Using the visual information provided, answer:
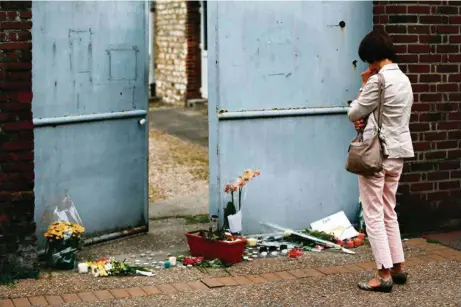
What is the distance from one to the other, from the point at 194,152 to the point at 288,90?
18.3 ft

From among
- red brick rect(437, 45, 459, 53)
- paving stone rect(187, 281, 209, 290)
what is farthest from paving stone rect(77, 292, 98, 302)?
red brick rect(437, 45, 459, 53)

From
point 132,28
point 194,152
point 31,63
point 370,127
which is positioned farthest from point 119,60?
point 194,152

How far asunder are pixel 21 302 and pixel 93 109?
2.00m

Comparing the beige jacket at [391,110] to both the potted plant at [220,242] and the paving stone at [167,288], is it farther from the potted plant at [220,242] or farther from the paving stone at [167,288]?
the paving stone at [167,288]

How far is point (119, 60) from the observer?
23.9 ft

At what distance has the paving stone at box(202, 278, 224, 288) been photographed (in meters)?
6.06

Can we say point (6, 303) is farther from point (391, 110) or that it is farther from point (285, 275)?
point (391, 110)

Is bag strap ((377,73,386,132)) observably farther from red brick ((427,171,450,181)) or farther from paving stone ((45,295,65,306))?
paving stone ((45,295,65,306))

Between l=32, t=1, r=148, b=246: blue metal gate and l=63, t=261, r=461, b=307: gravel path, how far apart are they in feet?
5.09

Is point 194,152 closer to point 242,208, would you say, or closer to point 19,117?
point 242,208

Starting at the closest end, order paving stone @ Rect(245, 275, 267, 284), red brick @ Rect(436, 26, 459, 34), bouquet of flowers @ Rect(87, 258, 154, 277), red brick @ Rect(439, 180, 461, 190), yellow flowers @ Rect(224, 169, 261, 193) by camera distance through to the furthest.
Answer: paving stone @ Rect(245, 275, 267, 284) < bouquet of flowers @ Rect(87, 258, 154, 277) < yellow flowers @ Rect(224, 169, 261, 193) < red brick @ Rect(436, 26, 459, 34) < red brick @ Rect(439, 180, 461, 190)

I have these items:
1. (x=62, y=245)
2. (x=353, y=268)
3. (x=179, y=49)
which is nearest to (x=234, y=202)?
(x=353, y=268)

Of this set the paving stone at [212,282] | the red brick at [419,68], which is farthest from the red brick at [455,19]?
the paving stone at [212,282]

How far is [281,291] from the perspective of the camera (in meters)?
5.92
